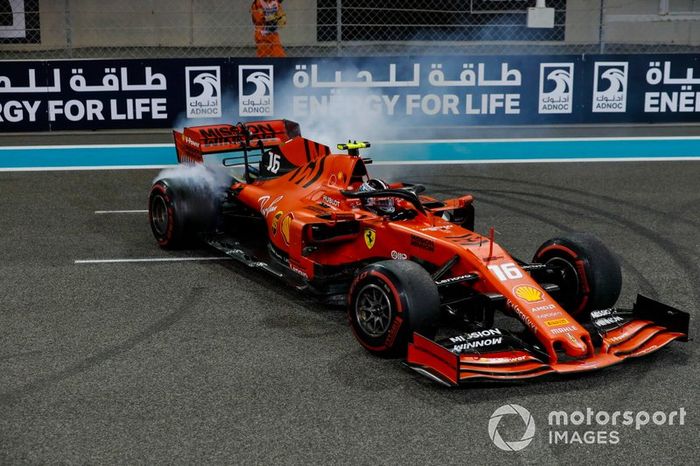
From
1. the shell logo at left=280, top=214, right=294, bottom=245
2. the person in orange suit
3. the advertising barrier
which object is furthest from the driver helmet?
the person in orange suit

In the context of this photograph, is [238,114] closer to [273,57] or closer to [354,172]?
[273,57]

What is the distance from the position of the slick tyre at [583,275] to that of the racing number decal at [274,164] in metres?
2.87

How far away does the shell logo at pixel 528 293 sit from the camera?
227 inches

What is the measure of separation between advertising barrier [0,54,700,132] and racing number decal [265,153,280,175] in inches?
230

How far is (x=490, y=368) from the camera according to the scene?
5.34m

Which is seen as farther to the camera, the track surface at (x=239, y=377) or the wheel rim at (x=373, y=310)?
the wheel rim at (x=373, y=310)

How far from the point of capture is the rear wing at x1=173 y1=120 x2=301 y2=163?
860 centimetres

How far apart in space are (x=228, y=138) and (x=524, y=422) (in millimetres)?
4576

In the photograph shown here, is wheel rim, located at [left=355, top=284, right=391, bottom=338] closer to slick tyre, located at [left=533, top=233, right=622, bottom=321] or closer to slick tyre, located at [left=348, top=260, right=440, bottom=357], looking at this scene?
slick tyre, located at [left=348, top=260, right=440, bottom=357]

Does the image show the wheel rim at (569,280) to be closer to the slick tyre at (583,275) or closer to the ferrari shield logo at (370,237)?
the slick tyre at (583,275)

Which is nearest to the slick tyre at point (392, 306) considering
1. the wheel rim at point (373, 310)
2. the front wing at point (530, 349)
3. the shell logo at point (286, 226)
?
the wheel rim at point (373, 310)

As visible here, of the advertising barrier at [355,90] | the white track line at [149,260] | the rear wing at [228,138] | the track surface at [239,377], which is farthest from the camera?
the advertising barrier at [355,90]

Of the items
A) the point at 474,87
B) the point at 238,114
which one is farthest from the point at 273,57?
the point at 474,87

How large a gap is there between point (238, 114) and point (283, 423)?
983 centimetres
